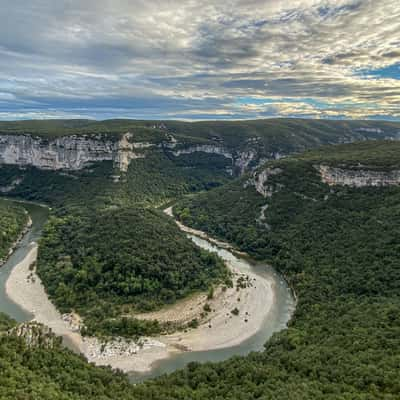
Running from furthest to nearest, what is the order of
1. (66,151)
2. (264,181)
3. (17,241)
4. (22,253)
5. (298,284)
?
(66,151), (264,181), (17,241), (22,253), (298,284)

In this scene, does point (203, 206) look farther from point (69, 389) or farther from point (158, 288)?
point (69, 389)

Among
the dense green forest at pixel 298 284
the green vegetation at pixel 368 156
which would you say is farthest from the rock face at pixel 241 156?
the green vegetation at pixel 368 156

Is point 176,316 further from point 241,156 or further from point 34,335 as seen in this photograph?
point 241,156

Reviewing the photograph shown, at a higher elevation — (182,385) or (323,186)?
(323,186)

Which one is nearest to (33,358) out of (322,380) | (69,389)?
(69,389)

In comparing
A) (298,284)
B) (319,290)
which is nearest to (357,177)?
(298,284)

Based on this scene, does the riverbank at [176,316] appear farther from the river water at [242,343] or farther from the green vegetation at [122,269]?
the green vegetation at [122,269]
